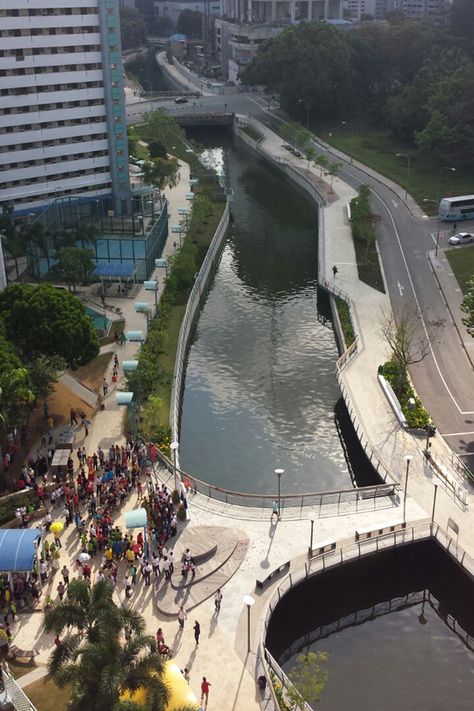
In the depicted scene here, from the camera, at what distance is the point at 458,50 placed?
474 feet

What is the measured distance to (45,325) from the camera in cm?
5494

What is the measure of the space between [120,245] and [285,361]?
22.7 meters

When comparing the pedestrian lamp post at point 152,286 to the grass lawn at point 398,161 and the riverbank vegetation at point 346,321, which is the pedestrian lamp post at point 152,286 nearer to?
the riverbank vegetation at point 346,321

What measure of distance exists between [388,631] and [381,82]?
136 m

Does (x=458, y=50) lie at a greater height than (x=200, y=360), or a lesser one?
greater

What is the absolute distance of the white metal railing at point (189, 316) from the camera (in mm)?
57794

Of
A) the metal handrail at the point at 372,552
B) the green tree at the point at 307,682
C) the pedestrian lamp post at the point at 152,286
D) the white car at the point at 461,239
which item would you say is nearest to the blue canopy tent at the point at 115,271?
the pedestrian lamp post at the point at 152,286

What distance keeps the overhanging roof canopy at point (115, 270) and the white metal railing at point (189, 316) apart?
6.47 metres

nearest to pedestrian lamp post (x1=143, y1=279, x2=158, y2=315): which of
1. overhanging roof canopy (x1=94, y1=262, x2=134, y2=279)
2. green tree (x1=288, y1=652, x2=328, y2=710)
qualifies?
overhanging roof canopy (x1=94, y1=262, x2=134, y2=279)

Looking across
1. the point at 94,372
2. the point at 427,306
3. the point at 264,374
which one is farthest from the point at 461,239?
the point at 94,372

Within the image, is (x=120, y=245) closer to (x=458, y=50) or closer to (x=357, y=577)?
(x=357, y=577)

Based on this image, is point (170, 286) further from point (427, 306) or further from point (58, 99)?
point (58, 99)

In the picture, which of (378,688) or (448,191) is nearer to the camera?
(378,688)

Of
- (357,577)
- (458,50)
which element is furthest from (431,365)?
(458,50)
